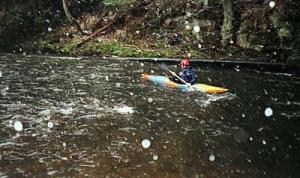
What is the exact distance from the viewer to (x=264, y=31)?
2261 centimetres

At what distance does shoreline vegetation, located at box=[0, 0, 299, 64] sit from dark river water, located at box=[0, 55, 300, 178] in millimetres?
3823

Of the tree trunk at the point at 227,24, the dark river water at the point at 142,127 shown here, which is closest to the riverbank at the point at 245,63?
the dark river water at the point at 142,127

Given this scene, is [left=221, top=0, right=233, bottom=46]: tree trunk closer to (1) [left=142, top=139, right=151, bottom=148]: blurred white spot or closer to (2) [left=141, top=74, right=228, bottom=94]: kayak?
(2) [left=141, top=74, right=228, bottom=94]: kayak

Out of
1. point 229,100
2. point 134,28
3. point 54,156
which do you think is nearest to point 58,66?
point 134,28

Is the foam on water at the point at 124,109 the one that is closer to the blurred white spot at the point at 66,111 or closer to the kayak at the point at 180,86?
the blurred white spot at the point at 66,111

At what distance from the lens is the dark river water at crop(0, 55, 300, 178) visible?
9.06 m

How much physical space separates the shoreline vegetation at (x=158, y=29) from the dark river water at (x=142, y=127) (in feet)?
12.5

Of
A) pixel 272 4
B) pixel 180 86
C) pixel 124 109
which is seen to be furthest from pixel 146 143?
pixel 272 4

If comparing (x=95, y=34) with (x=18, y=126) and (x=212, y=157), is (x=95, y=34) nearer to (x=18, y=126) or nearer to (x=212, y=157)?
(x=18, y=126)

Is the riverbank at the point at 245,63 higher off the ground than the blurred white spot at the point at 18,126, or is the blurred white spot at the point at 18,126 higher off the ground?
the blurred white spot at the point at 18,126

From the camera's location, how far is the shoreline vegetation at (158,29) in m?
22.2

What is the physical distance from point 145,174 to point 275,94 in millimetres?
8545

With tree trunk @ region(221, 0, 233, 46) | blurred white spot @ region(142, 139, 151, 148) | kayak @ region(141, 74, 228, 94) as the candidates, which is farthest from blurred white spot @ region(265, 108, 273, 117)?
tree trunk @ region(221, 0, 233, 46)

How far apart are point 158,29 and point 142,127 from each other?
49.8 feet
